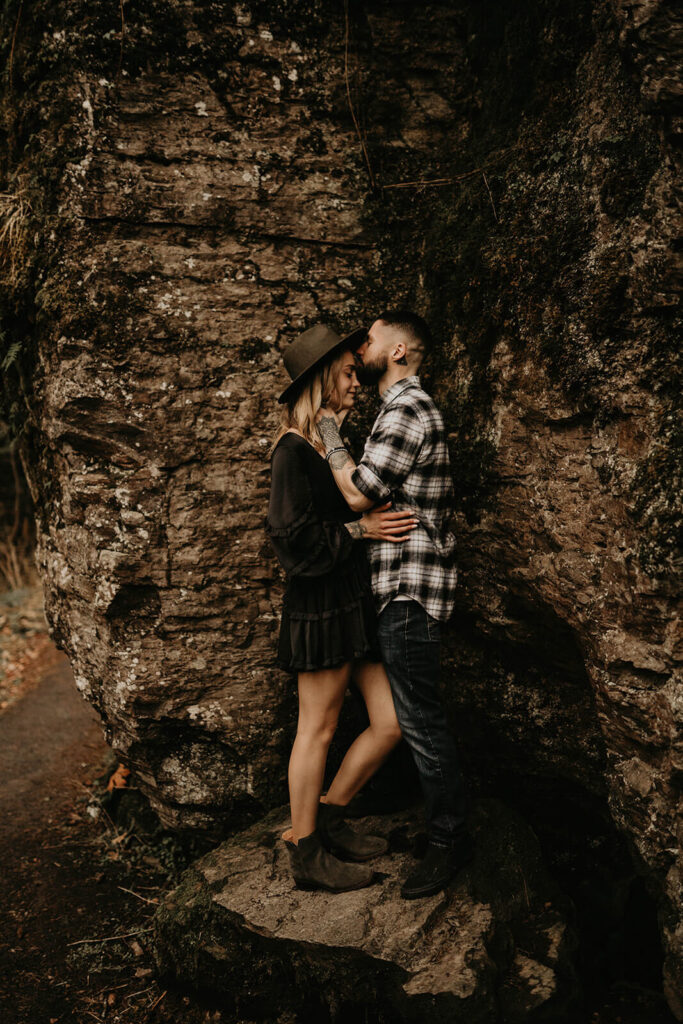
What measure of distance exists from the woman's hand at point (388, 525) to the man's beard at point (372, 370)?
2.10 feet

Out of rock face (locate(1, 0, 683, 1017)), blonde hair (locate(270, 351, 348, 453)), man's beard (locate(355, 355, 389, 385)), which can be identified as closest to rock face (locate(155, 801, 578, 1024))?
rock face (locate(1, 0, 683, 1017))

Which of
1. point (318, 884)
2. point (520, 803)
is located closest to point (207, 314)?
point (318, 884)

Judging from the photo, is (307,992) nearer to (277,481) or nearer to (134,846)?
(134,846)

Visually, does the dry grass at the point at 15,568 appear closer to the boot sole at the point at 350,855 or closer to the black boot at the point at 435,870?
the boot sole at the point at 350,855

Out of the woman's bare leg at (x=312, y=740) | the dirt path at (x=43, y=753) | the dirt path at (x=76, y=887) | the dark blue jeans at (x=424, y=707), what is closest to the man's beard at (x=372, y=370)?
the dark blue jeans at (x=424, y=707)

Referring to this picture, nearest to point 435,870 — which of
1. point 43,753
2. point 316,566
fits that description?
point 316,566

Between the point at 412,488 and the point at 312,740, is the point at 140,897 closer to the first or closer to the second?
the point at 312,740

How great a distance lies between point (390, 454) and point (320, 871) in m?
2.03

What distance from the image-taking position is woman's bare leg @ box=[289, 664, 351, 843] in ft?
11.9

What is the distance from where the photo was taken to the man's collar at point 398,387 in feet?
11.7

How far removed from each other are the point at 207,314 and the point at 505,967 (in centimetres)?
349

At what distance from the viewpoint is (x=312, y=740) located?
3.65 metres

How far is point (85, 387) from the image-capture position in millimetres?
3977

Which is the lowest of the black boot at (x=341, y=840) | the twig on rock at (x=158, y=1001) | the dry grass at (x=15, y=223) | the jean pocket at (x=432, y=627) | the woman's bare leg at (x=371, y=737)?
the twig on rock at (x=158, y=1001)
